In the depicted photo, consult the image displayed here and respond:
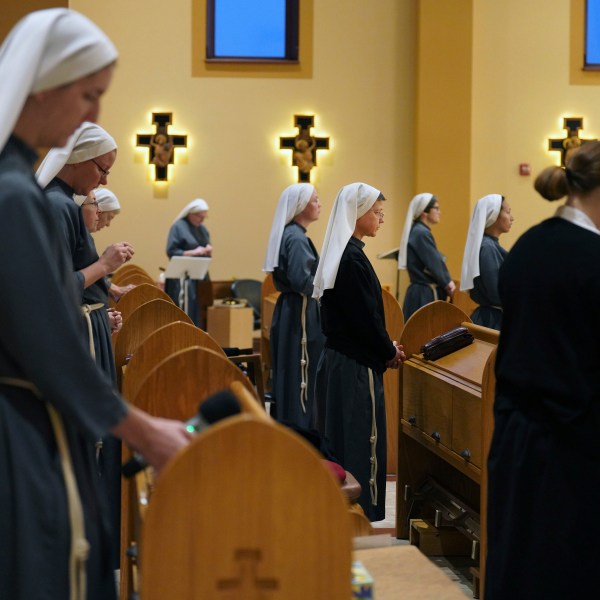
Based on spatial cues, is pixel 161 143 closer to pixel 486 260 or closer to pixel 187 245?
pixel 187 245

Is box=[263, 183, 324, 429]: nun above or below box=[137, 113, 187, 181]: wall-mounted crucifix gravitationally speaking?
below

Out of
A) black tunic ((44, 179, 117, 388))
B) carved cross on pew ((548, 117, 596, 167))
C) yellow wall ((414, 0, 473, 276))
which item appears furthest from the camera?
carved cross on pew ((548, 117, 596, 167))

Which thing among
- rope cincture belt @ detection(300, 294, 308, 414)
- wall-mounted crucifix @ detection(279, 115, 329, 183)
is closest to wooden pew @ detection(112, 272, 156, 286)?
rope cincture belt @ detection(300, 294, 308, 414)

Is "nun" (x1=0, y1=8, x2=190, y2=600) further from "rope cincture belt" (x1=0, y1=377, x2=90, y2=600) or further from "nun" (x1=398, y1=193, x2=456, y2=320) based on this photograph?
"nun" (x1=398, y1=193, x2=456, y2=320)

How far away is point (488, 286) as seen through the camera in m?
7.53

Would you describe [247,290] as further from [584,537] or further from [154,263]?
[584,537]

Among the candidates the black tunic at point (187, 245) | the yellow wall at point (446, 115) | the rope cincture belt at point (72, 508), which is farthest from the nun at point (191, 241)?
the rope cincture belt at point (72, 508)

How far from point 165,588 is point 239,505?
211mm

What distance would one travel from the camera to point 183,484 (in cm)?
183

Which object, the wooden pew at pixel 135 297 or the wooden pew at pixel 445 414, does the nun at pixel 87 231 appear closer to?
the wooden pew at pixel 445 414

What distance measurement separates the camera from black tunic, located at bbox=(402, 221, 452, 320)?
31.2ft

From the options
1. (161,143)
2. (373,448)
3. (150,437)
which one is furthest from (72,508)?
(161,143)

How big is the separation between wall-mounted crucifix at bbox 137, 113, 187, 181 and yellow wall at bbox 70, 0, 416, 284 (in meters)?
0.13

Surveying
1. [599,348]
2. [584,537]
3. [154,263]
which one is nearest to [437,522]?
[584,537]
